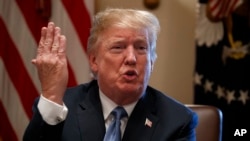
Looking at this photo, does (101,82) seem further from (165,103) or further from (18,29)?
(18,29)

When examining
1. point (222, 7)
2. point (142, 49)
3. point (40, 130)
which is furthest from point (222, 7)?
point (40, 130)

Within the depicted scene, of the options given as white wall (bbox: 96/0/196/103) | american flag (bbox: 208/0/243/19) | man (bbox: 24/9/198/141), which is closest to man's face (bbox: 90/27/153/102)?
man (bbox: 24/9/198/141)

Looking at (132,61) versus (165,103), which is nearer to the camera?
(132,61)

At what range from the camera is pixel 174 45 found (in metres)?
2.74

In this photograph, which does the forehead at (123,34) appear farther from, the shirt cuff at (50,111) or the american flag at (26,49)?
the american flag at (26,49)

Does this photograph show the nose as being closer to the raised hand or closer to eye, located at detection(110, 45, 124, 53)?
eye, located at detection(110, 45, 124, 53)

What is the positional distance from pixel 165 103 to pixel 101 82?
0.29 meters

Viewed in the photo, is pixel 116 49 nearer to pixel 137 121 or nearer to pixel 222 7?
pixel 137 121

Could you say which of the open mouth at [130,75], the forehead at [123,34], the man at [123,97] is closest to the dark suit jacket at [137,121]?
the man at [123,97]

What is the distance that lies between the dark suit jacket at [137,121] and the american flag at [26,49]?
0.98 metres

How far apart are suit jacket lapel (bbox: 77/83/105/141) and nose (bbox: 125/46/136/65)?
235 millimetres

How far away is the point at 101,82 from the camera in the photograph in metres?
1.62

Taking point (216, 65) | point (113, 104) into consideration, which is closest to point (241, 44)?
point (216, 65)

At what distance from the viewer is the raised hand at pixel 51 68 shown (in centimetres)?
136
